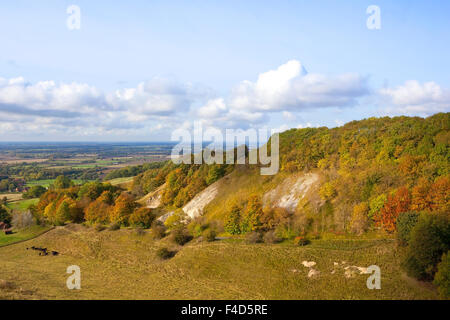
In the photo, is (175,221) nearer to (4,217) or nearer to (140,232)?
(140,232)

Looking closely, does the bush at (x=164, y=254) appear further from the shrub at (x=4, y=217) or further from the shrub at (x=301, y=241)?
the shrub at (x=4, y=217)

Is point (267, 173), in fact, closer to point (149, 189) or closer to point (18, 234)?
point (149, 189)

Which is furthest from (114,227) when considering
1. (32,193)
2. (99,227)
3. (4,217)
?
(32,193)

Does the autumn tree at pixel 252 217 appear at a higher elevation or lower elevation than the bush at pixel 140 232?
higher

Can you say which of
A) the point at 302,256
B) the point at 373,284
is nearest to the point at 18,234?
the point at 302,256

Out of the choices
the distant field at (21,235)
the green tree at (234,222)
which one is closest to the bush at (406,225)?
the green tree at (234,222)

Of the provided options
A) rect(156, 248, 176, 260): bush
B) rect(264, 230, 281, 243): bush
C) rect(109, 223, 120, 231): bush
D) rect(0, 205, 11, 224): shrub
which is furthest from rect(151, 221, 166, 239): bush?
rect(0, 205, 11, 224): shrub
